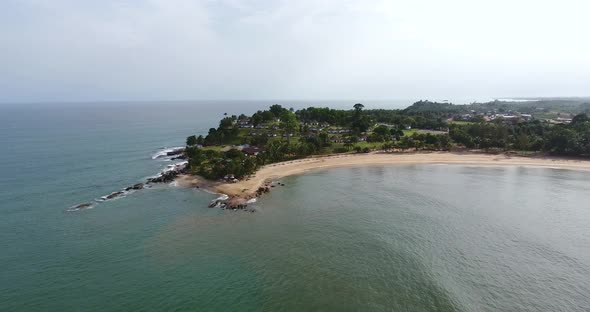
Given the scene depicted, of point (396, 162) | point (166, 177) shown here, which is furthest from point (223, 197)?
point (396, 162)

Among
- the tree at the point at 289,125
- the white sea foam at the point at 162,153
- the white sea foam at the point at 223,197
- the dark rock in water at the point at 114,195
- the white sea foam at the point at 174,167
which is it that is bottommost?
the white sea foam at the point at 223,197

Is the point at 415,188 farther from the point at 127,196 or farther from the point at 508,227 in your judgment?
the point at 127,196

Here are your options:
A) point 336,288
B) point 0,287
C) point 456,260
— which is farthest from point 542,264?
point 0,287

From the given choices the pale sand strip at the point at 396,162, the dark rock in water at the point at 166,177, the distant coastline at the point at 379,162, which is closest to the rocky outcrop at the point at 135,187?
the dark rock in water at the point at 166,177

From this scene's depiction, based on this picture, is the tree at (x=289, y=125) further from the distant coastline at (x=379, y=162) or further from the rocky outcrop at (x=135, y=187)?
the rocky outcrop at (x=135, y=187)

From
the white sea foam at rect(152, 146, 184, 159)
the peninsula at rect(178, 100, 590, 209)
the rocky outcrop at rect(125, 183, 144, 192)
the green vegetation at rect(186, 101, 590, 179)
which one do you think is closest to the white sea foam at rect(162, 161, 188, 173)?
the peninsula at rect(178, 100, 590, 209)

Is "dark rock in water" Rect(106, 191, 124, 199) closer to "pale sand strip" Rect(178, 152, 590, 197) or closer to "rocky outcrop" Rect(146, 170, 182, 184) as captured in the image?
"rocky outcrop" Rect(146, 170, 182, 184)
